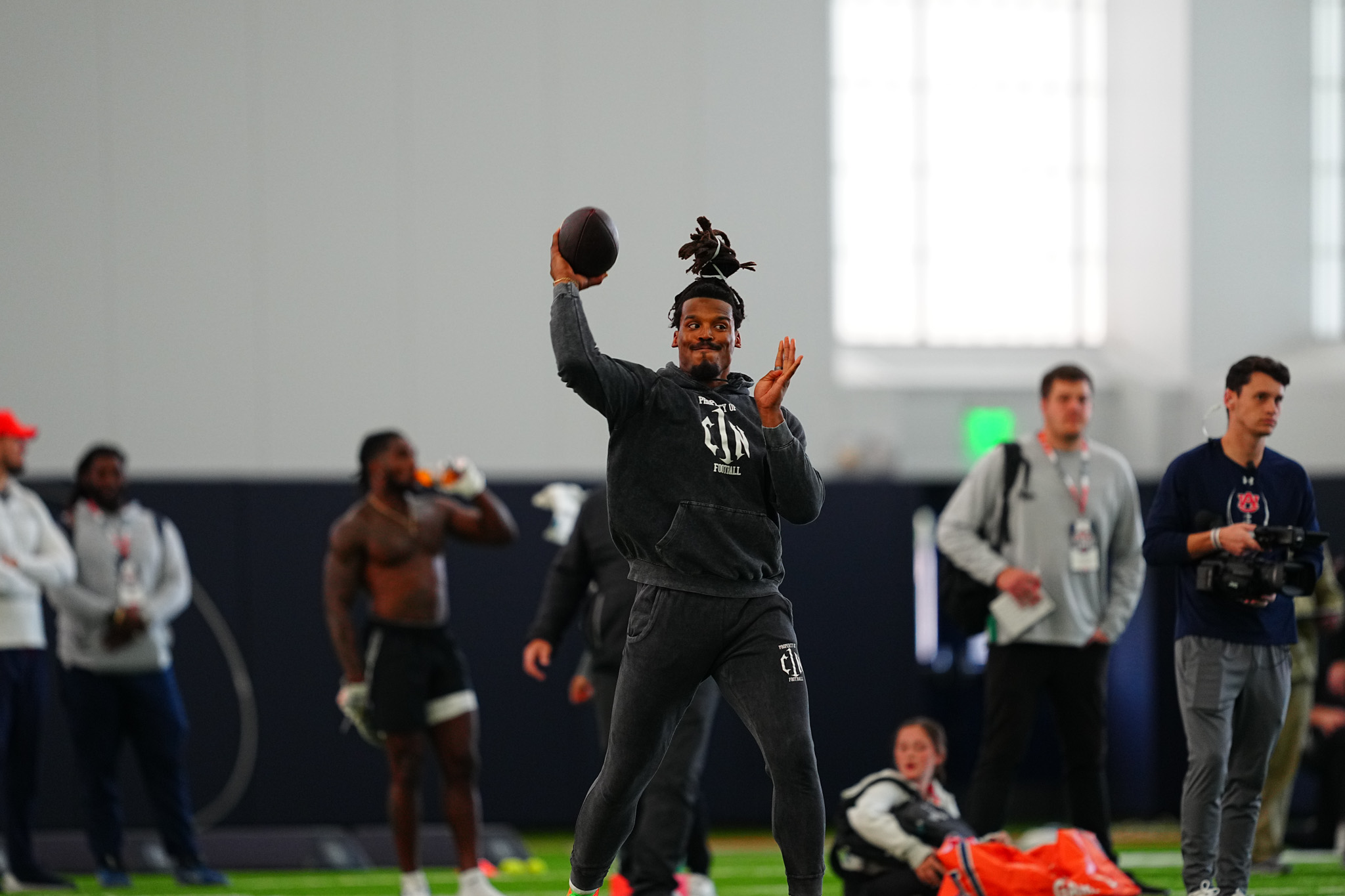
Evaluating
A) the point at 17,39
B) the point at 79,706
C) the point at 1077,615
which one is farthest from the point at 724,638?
the point at 17,39

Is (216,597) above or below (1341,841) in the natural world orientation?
above

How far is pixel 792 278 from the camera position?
11438 mm

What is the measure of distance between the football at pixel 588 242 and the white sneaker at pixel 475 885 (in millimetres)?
3113

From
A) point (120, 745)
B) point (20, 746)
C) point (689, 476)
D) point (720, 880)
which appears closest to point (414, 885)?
point (720, 880)

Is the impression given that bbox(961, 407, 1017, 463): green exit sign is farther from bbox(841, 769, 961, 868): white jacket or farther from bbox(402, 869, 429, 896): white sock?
bbox(402, 869, 429, 896): white sock

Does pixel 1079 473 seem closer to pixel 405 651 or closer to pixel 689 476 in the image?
pixel 689 476

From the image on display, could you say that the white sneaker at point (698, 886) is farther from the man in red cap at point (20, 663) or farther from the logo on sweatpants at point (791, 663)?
the man in red cap at point (20, 663)

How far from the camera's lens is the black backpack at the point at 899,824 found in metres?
5.47

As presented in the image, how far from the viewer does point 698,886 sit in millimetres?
6129

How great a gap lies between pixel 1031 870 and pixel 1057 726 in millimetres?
843

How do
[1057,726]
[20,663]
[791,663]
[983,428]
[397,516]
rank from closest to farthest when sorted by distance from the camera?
[791,663], [1057,726], [397,516], [20,663], [983,428]

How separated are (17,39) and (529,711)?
19.9 feet

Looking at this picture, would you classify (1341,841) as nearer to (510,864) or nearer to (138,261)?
(510,864)

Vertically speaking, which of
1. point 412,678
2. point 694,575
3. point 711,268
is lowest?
point 412,678
